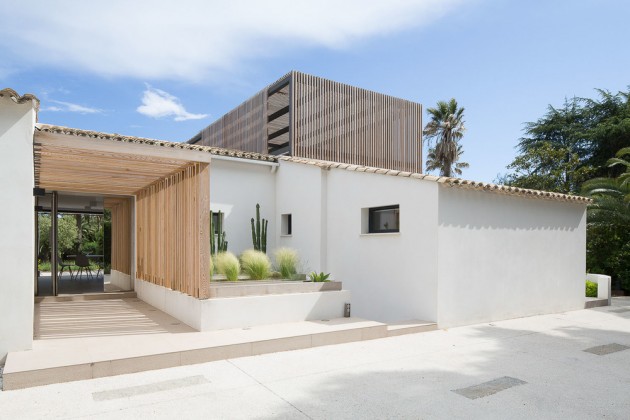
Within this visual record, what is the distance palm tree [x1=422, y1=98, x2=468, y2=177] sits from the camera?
31.8 metres

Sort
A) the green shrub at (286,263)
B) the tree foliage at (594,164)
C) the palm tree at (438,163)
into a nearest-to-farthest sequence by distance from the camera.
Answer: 1. the green shrub at (286,263)
2. the tree foliage at (594,164)
3. the palm tree at (438,163)

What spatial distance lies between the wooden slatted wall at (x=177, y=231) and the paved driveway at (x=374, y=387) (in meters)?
2.14

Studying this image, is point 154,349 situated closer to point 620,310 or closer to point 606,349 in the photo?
point 606,349

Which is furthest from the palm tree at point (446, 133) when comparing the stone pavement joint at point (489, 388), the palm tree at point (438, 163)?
the stone pavement joint at point (489, 388)

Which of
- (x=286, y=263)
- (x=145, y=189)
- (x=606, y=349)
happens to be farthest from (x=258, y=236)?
(x=606, y=349)

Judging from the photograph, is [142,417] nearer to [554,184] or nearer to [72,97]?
[554,184]

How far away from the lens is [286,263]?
10.4 meters

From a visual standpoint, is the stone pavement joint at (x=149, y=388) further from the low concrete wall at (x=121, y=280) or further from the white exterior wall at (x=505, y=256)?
the low concrete wall at (x=121, y=280)

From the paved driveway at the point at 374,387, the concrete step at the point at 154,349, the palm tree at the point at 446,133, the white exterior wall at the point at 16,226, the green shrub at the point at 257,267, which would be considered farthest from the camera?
the palm tree at the point at 446,133

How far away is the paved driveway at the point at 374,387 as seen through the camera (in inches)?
179

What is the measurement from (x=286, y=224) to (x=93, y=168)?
7.13m

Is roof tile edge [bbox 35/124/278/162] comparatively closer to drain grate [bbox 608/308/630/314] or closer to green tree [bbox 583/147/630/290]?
drain grate [bbox 608/308/630/314]

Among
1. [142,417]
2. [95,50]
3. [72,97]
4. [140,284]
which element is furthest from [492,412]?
[72,97]

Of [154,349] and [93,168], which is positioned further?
[93,168]
